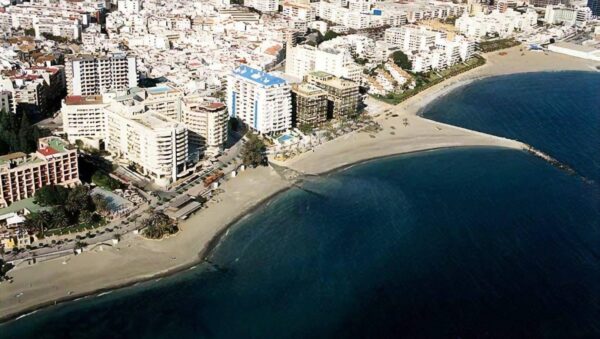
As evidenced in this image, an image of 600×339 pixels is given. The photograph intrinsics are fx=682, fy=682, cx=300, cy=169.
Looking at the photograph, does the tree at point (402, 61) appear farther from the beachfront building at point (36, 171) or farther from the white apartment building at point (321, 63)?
the beachfront building at point (36, 171)

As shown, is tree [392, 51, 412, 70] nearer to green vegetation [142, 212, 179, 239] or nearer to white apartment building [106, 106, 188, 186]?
white apartment building [106, 106, 188, 186]

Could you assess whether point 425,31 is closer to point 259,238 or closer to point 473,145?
point 473,145

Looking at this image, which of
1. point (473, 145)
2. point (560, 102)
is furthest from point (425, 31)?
point (473, 145)

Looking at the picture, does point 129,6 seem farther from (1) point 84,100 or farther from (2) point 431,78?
(1) point 84,100

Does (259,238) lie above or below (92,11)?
below

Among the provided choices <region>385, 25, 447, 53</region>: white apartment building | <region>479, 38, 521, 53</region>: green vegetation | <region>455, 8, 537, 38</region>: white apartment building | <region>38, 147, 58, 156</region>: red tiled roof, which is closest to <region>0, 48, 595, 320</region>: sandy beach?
<region>38, 147, 58, 156</region>: red tiled roof

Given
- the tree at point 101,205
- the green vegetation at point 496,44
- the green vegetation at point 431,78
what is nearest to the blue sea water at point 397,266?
the tree at point 101,205
